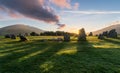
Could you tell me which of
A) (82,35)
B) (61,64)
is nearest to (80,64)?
(61,64)

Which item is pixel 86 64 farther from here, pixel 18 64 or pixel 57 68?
pixel 18 64

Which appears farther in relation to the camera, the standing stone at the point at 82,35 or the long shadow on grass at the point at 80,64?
the standing stone at the point at 82,35

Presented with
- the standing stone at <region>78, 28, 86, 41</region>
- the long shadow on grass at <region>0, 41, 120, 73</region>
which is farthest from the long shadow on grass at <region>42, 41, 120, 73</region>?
the standing stone at <region>78, 28, 86, 41</region>

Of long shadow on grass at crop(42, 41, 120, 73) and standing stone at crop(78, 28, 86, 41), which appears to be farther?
standing stone at crop(78, 28, 86, 41)

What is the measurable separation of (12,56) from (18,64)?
5840mm

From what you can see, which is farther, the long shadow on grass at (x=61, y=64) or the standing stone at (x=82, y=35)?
the standing stone at (x=82, y=35)

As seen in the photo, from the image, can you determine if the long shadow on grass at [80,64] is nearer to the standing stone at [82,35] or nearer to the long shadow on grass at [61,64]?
the long shadow on grass at [61,64]

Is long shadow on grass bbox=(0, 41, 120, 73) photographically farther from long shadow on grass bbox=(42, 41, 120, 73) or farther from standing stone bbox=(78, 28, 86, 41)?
standing stone bbox=(78, 28, 86, 41)

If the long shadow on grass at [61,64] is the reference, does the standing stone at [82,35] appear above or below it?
above

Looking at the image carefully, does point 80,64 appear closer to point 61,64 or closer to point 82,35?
point 61,64

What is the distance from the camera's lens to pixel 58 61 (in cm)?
2828

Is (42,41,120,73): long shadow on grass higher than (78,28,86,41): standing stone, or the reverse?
(78,28,86,41): standing stone

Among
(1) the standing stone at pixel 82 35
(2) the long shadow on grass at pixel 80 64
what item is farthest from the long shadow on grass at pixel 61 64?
(1) the standing stone at pixel 82 35

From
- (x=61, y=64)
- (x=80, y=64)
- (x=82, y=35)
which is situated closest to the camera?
(x=61, y=64)
